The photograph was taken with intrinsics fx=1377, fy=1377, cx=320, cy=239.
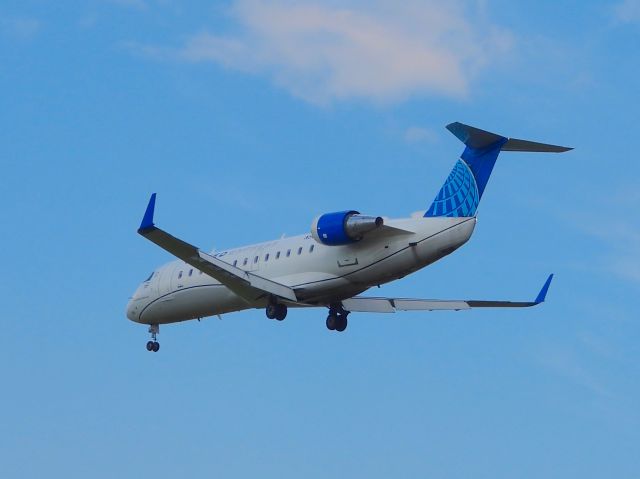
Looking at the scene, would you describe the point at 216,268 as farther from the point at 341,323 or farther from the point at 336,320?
the point at 341,323

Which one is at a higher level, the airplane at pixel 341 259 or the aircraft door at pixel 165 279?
the aircraft door at pixel 165 279

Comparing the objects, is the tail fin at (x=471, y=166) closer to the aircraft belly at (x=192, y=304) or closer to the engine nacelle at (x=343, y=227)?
the engine nacelle at (x=343, y=227)

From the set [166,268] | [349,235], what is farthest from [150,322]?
[349,235]

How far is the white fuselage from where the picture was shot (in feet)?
118

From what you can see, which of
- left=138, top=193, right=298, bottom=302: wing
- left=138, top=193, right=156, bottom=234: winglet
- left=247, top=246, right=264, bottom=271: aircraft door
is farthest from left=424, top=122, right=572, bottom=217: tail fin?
left=138, top=193, right=156, bottom=234: winglet

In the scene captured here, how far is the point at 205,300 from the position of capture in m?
41.9

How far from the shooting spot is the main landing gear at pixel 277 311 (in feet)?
129

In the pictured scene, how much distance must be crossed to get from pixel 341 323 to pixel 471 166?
684cm

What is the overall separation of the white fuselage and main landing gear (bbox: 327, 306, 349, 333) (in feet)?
1.57

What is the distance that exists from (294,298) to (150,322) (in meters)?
7.60

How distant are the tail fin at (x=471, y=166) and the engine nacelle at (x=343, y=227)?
5.53 ft

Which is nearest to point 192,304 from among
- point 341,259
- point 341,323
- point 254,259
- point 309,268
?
point 254,259

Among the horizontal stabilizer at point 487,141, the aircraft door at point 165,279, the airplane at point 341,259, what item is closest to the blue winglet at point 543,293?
the airplane at point 341,259

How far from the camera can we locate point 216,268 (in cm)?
3778
